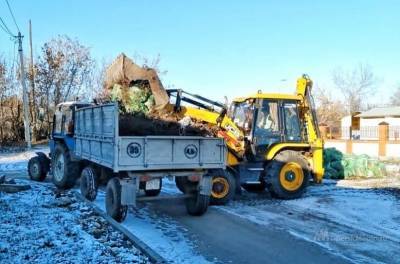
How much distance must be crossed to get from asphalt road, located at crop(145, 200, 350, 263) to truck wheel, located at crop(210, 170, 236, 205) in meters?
1.03

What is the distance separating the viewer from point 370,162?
17609 mm

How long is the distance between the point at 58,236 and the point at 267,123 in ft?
21.9

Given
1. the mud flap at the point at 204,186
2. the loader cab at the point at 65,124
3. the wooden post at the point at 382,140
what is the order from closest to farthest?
the mud flap at the point at 204,186
the loader cab at the point at 65,124
the wooden post at the point at 382,140

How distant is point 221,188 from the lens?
11.5 m

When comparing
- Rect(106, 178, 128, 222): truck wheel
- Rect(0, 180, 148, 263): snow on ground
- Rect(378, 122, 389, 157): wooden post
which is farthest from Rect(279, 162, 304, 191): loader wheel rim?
Rect(378, 122, 389, 157): wooden post

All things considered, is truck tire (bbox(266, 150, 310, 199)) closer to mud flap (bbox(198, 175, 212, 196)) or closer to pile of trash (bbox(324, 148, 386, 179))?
mud flap (bbox(198, 175, 212, 196))

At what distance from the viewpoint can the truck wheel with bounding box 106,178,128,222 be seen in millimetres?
9203

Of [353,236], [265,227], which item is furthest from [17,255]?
[353,236]

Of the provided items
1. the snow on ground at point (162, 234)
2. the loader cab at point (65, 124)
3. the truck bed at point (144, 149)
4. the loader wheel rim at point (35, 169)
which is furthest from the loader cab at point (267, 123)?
the loader wheel rim at point (35, 169)

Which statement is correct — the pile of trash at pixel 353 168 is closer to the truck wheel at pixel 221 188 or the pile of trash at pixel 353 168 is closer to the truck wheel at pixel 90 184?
the truck wheel at pixel 221 188

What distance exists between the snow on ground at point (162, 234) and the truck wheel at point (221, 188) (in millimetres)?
1546

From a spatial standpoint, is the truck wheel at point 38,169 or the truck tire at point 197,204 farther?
the truck wheel at point 38,169

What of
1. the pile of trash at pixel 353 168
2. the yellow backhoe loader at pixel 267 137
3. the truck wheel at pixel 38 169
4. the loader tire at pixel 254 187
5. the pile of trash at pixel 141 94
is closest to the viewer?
the pile of trash at pixel 141 94

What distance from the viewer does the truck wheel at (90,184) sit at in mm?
11141
